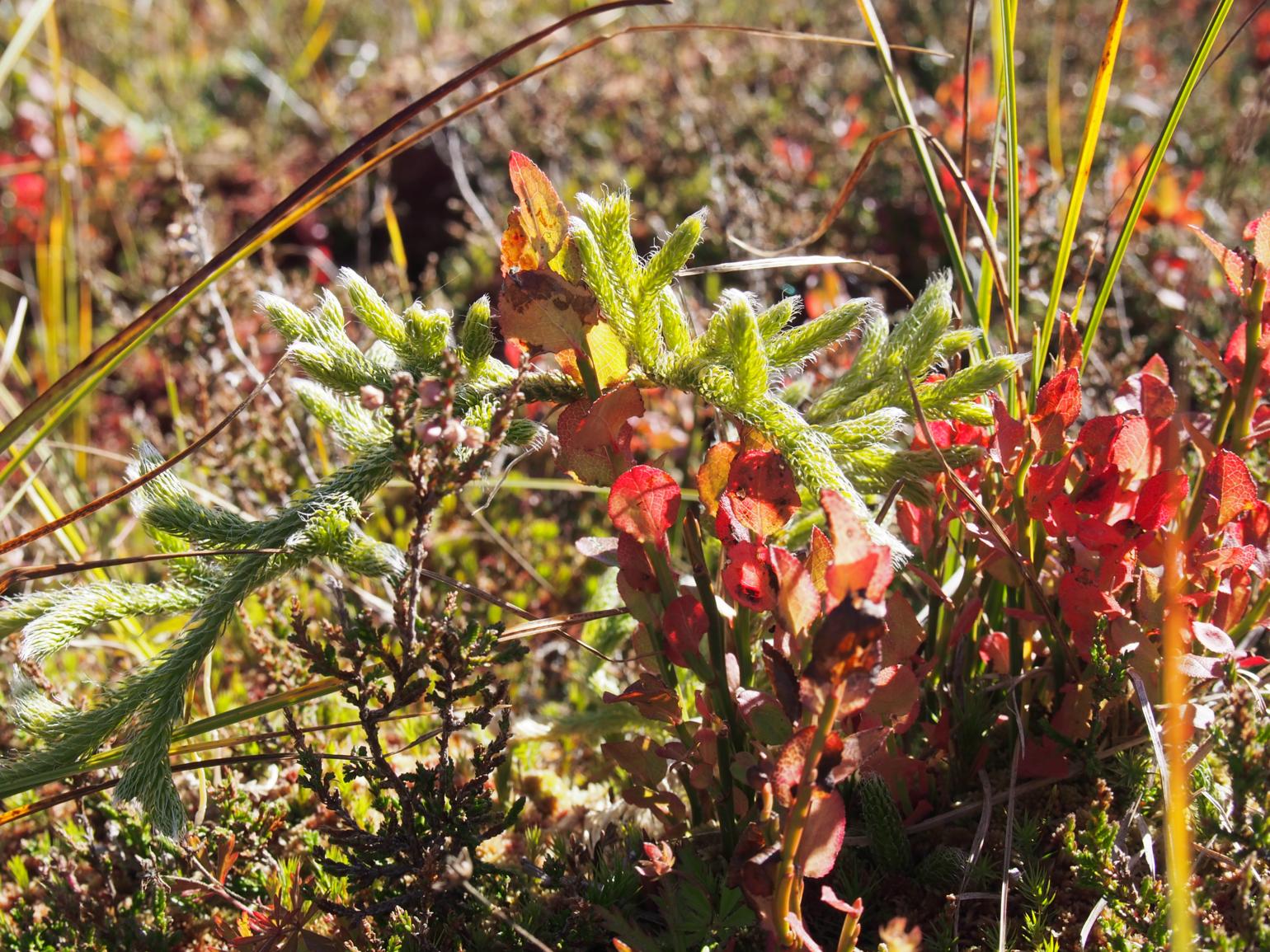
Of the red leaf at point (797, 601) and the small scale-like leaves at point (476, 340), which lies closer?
the red leaf at point (797, 601)

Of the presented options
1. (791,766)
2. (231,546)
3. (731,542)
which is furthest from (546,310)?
(791,766)

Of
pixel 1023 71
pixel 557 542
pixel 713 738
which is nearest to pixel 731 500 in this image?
Answer: pixel 713 738

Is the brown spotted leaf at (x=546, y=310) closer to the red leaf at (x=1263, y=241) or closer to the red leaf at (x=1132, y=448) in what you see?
the red leaf at (x=1132, y=448)

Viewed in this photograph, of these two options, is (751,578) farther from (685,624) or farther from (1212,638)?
(1212,638)

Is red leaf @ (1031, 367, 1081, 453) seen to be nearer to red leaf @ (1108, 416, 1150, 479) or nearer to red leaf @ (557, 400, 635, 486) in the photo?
red leaf @ (1108, 416, 1150, 479)

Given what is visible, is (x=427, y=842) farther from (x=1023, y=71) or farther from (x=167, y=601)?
(x=1023, y=71)

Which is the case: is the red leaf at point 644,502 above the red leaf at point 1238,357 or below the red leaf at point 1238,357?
above

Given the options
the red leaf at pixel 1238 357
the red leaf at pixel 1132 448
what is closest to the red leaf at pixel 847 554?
the red leaf at pixel 1132 448
